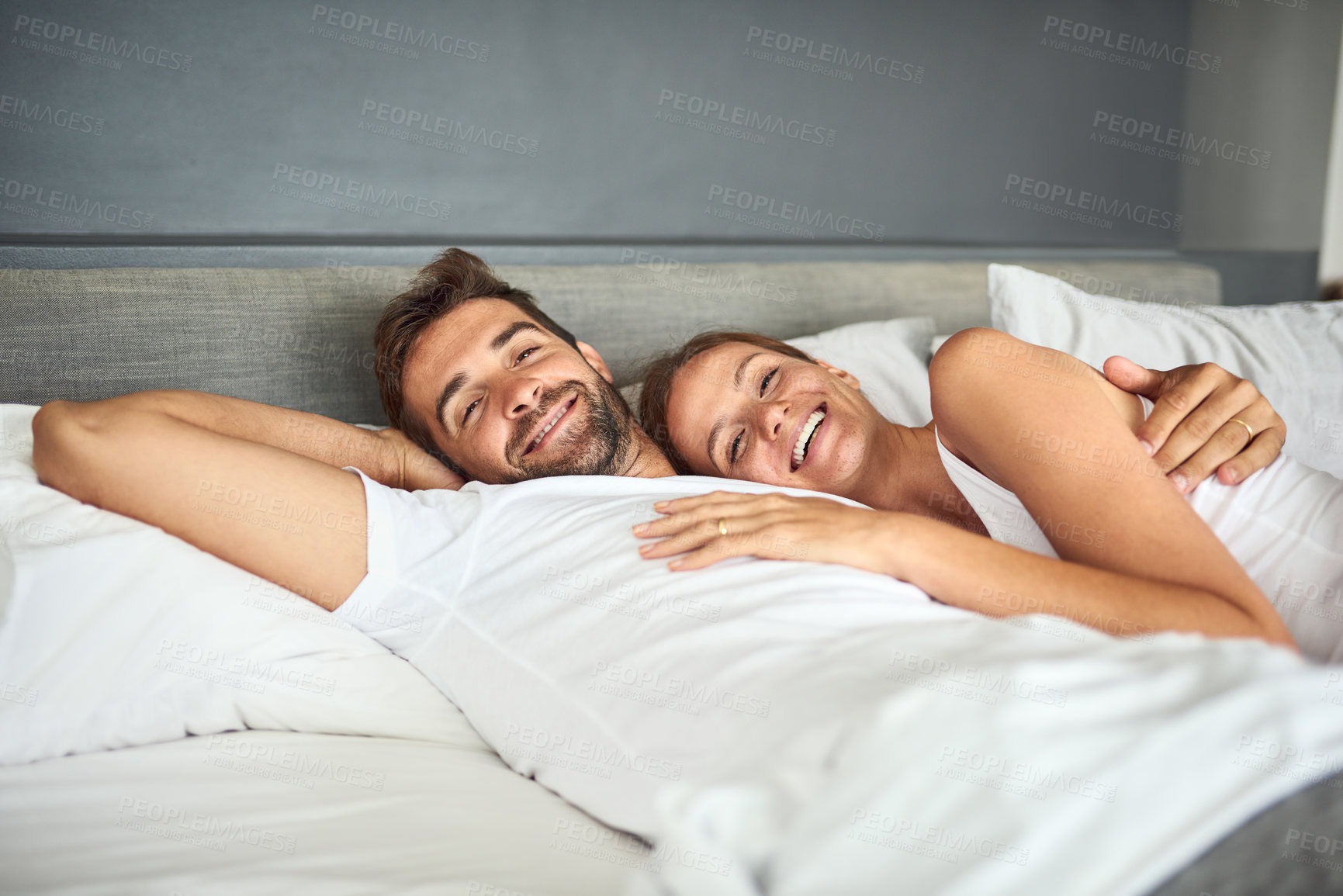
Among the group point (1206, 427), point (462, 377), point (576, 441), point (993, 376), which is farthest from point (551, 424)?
point (1206, 427)

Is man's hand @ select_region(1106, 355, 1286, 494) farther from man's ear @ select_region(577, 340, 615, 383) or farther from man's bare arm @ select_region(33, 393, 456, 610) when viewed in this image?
man's bare arm @ select_region(33, 393, 456, 610)

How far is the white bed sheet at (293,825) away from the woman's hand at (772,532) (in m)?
0.34

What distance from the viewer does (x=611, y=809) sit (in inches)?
38.2

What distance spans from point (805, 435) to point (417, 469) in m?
0.68

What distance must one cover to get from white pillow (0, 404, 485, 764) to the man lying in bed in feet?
0.17

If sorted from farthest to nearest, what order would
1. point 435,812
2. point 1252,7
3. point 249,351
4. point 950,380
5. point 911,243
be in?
point 1252,7 < point 911,243 < point 249,351 < point 950,380 < point 435,812

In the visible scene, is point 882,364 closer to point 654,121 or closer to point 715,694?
point 654,121

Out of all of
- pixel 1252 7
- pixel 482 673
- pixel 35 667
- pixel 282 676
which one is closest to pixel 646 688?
pixel 482 673

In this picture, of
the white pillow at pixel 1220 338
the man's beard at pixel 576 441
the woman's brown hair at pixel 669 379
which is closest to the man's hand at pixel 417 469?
the man's beard at pixel 576 441

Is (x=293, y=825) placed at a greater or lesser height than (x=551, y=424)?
lesser

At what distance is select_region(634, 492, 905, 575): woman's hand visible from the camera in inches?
42.5

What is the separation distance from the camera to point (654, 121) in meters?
2.23

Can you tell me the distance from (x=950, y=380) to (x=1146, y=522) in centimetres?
32

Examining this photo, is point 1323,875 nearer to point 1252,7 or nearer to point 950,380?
point 950,380
